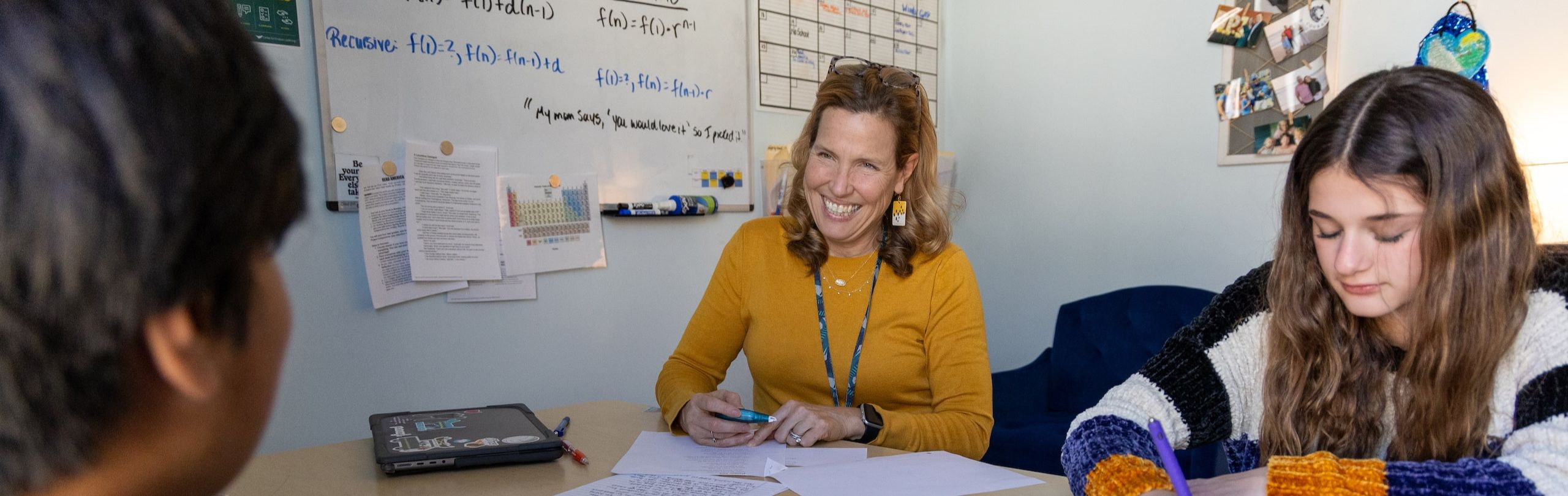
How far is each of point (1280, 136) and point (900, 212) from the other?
1.30 m

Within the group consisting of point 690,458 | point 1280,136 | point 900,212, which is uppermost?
point 1280,136

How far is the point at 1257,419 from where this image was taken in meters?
1.27

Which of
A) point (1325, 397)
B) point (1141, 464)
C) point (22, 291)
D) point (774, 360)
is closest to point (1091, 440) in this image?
point (1141, 464)

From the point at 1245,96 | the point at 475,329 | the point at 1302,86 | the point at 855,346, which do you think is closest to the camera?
the point at 855,346

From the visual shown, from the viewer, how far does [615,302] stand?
2500 millimetres

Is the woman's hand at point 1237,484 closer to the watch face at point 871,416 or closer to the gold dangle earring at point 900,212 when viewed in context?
the watch face at point 871,416

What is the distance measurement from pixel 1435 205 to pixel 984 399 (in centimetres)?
79

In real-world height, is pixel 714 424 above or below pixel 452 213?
below

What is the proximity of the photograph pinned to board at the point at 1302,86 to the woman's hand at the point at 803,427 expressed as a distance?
1737mm

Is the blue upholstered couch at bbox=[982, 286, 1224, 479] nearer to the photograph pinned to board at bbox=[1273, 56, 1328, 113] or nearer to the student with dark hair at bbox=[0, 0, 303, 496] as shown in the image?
the photograph pinned to board at bbox=[1273, 56, 1328, 113]

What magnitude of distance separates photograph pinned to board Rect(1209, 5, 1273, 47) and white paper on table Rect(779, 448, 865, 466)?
186 cm

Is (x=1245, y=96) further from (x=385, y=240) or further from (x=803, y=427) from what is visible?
(x=385, y=240)

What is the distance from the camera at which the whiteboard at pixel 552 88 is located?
1.95m

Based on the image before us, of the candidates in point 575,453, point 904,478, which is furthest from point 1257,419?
point 575,453
